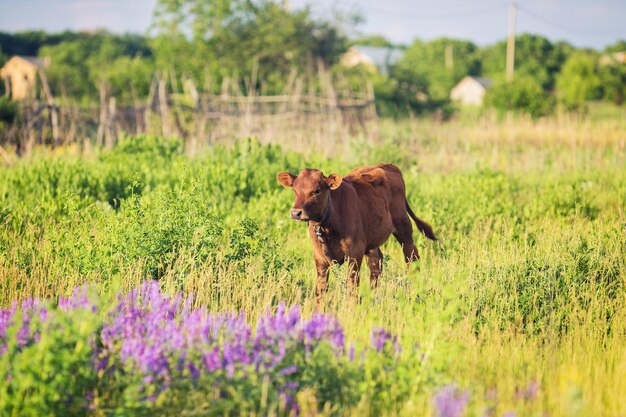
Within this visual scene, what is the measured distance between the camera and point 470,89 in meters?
71.6

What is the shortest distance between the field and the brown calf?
11.3 inches

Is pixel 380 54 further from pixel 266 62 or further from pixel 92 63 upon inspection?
pixel 266 62

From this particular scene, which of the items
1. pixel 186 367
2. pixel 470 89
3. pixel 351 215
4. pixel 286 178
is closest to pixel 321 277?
pixel 351 215

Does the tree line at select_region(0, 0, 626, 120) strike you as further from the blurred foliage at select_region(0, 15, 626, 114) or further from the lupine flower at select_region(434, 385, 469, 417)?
the lupine flower at select_region(434, 385, 469, 417)

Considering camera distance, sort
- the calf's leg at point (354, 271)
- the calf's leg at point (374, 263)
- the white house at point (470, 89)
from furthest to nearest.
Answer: the white house at point (470, 89), the calf's leg at point (374, 263), the calf's leg at point (354, 271)

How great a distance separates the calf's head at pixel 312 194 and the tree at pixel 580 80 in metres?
48.7

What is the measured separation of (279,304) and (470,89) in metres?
70.3

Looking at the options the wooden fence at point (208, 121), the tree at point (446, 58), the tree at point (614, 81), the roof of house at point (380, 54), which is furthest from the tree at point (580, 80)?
the wooden fence at point (208, 121)

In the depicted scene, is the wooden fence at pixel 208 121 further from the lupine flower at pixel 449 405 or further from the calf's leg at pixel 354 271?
the lupine flower at pixel 449 405

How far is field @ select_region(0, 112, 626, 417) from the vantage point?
146 inches

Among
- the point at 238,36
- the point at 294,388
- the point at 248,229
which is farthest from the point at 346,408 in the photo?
the point at 238,36

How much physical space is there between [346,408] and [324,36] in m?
32.5

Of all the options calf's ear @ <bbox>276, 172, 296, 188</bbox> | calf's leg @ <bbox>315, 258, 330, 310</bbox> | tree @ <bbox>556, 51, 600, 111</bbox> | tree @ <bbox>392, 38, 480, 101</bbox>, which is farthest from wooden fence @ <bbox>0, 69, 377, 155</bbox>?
tree @ <bbox>392, 38, 480, 101</bbox>

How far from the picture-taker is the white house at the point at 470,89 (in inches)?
2677
